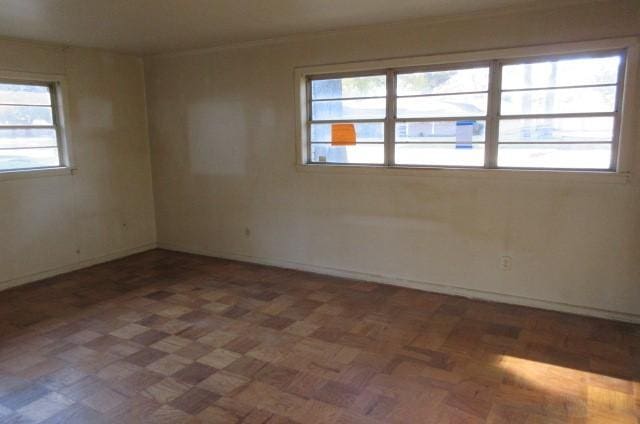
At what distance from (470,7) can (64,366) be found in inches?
150

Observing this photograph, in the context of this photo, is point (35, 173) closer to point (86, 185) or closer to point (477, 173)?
point (86, 185)

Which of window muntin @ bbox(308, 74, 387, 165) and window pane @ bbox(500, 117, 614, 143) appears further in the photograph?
window muntin @ bbox(308, 74, 387, 165)

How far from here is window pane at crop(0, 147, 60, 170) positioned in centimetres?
439

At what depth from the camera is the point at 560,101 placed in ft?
11.4

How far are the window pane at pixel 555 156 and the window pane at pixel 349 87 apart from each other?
121 centimetres

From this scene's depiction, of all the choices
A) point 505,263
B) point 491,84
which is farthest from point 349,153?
point 505,263

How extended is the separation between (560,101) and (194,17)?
116 inches

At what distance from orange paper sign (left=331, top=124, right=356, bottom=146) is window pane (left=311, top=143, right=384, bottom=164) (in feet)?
0.14

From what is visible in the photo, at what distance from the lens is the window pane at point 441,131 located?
3.83m

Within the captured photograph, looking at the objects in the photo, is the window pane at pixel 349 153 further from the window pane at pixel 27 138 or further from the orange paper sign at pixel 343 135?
the window pane at pixel 27 138

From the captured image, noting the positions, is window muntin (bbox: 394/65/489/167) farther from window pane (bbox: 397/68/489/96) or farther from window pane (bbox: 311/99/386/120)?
window pane (bbox: 311/99/386/120)

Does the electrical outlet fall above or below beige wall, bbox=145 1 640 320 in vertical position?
below

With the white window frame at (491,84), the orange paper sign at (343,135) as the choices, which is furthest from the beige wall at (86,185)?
the orange paper sign at (343,135)

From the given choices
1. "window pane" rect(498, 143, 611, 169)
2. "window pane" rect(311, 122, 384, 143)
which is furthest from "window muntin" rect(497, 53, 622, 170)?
"window pane" rect(311, 122, 384, 143)
